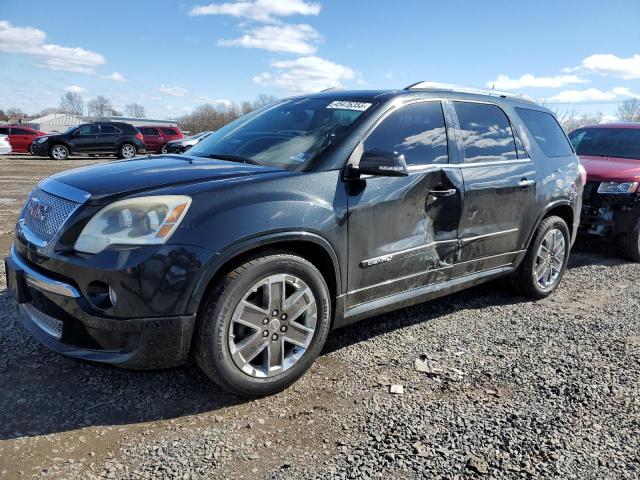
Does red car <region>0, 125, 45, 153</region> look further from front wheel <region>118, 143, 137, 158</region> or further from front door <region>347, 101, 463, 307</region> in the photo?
front door <region>347, 101, 463, 307</region>

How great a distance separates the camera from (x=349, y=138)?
3158 mm

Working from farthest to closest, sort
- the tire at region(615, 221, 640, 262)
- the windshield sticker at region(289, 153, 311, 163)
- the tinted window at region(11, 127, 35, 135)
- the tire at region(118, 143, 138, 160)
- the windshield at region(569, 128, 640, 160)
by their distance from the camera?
the tinted window at region(11, 127, 35, 135) → the tire at region(118, 143, 138, 160) → the windshield at region(569, 128, 640, 160) → the tire at region(615, 221, 640, 262) → the windshield sticker at region(289, 153, 311, 163)

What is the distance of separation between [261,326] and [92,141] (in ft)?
73.4

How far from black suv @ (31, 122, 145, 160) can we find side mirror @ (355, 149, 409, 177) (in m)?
22.0

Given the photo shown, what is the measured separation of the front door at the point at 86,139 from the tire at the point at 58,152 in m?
0.38

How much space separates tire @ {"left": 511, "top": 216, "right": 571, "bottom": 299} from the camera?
4.50 metres

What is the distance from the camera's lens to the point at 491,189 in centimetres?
388

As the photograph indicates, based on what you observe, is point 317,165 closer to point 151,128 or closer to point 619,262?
point 619,262

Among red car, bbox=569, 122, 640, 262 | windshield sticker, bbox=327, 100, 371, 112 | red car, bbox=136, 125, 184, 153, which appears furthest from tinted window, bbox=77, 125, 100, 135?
windshield sticker, bbox=327, 100, 371, 112

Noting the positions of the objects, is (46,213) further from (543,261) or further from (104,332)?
(543,261)

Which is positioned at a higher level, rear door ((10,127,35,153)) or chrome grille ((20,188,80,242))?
rear door ((10,127,35,153))

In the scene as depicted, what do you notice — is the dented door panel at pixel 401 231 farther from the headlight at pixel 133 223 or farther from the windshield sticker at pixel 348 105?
the headlight at pixel 133 223

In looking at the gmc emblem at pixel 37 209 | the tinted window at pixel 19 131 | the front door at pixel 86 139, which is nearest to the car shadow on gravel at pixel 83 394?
the gmc emblem at pixel 37 209

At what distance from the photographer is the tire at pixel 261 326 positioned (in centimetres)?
260
